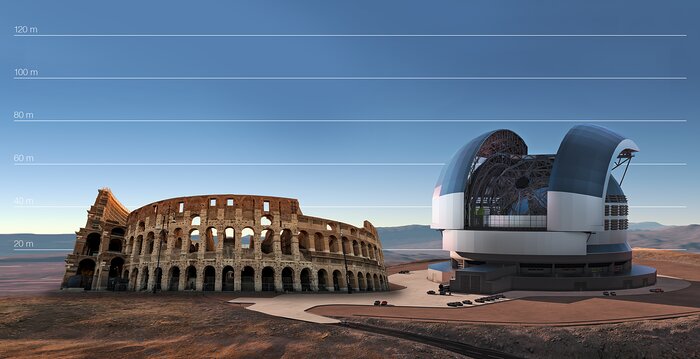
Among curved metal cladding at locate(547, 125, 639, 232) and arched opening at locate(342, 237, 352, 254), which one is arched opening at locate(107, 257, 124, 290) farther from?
curved metal cladding at locate(547, 125, 639, 232)

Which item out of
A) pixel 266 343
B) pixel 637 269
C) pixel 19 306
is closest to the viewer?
pixel 266 343

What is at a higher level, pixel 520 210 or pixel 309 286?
pixel 520 210

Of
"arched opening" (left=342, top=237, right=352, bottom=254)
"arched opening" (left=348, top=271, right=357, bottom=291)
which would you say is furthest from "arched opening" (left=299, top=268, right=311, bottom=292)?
"arched opening" (left=342, top=237, right=352, bottom=254)

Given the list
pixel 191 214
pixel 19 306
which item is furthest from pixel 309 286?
pixel 19 306

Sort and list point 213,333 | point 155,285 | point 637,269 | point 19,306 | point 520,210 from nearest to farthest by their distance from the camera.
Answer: point 213,333 < point 19,306 < point 155,285 < point 637,269 < point 520,210

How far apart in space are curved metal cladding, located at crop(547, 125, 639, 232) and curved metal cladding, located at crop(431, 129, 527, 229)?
38.1 ft

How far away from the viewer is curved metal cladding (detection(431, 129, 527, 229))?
65125 mm

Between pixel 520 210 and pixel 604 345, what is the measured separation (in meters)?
42.9

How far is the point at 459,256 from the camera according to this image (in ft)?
220

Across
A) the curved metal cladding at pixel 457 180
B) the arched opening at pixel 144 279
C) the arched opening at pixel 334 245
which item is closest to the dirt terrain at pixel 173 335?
the arched opening at pixel 144 279

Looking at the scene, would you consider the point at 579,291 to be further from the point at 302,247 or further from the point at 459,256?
the point at 302,247

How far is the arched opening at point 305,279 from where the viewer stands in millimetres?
53656

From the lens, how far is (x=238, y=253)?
2025 inches

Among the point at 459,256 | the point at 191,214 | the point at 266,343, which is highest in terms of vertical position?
the point at 191,214
